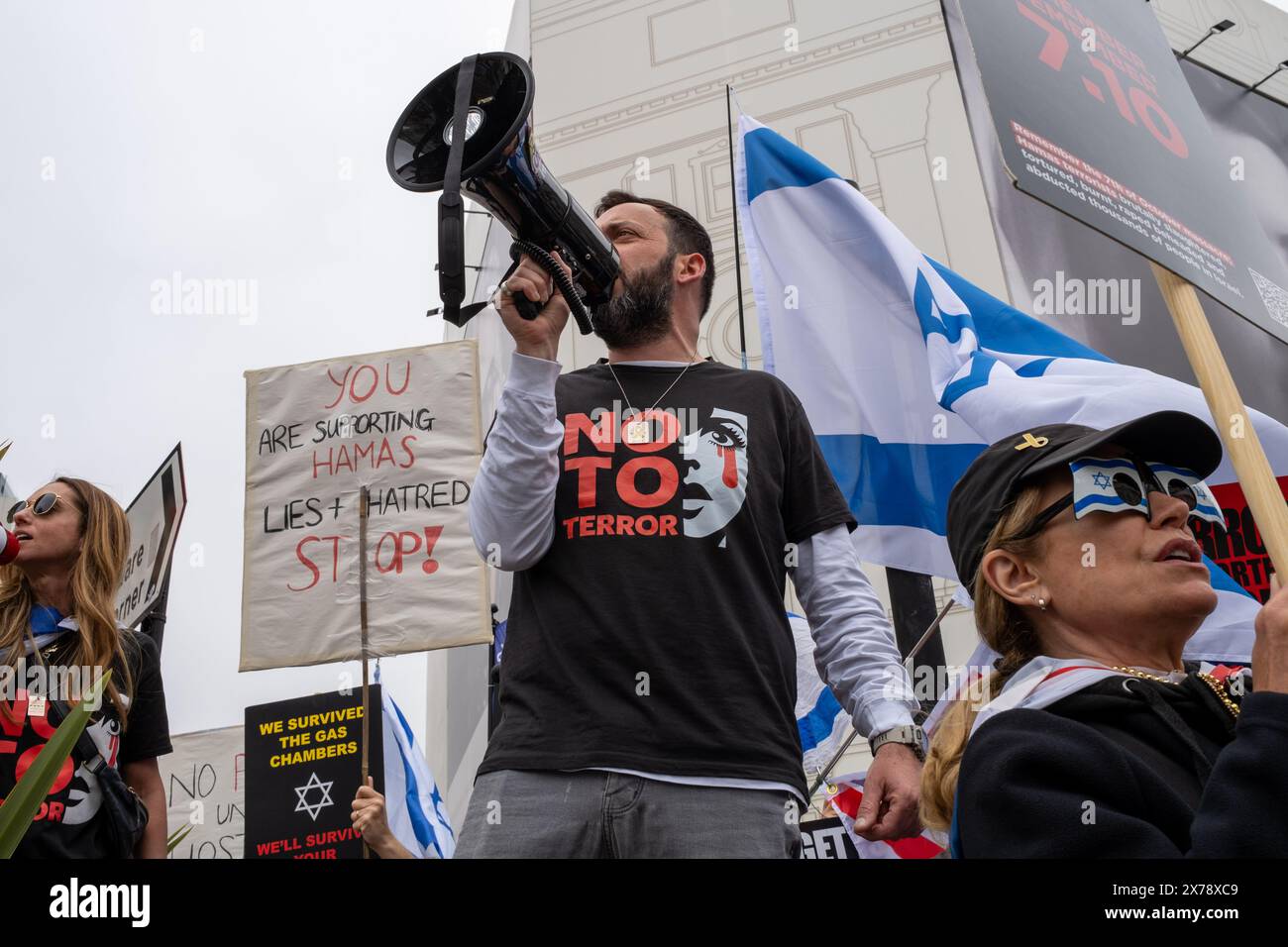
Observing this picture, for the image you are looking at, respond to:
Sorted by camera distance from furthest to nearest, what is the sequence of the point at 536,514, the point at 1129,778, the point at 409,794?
the point at 409,794 → the point at 536,514 → the point at 1129,778

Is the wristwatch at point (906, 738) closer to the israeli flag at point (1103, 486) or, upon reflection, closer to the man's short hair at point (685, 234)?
the israeli flag at point (1103, 486)

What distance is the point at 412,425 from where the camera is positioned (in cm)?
533

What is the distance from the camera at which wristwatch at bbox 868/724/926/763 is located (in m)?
2.03

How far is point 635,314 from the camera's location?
248 centimetres

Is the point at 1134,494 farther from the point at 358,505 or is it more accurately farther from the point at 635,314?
the point at 358,505

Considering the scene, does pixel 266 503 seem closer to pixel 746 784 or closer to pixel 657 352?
pixel 657 352

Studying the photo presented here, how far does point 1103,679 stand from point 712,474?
0.76 metres

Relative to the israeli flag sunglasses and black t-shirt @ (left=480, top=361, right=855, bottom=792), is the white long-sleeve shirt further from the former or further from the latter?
the israeli flag sunglasses

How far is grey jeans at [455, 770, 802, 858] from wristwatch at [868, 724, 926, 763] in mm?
253

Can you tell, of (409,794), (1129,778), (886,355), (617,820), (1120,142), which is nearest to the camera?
(1129,778)

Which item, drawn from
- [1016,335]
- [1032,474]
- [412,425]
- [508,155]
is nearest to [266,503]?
[412,425]

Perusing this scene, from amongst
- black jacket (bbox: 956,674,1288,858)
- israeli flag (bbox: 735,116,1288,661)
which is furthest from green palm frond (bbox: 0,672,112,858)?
israeli flag (bbox: 735,116,1288,661)

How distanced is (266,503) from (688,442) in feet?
11.4

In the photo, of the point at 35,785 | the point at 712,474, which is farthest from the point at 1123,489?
the point at 35,785
